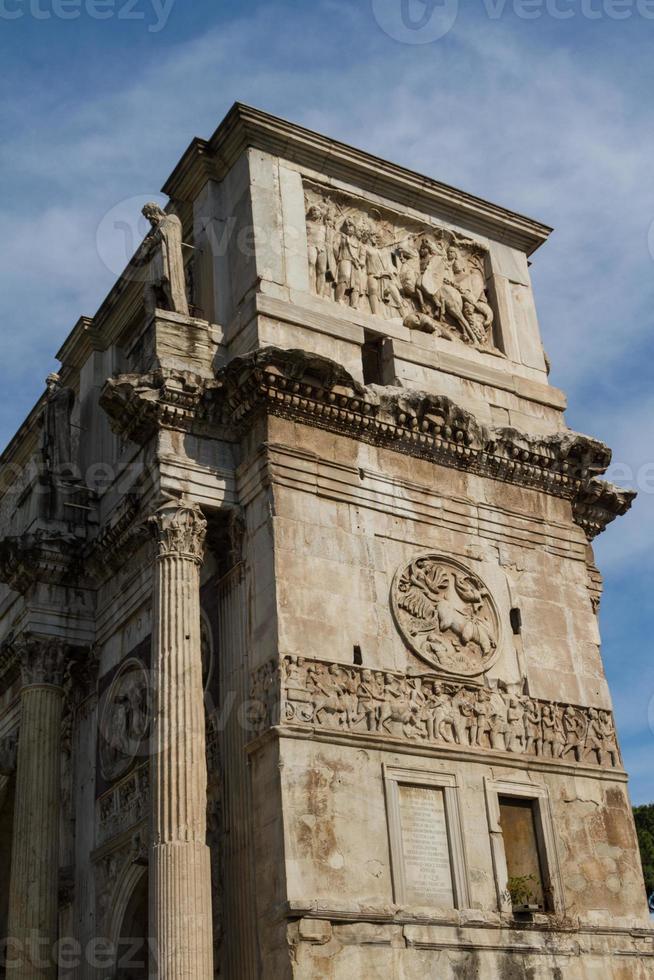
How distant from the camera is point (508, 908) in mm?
17047

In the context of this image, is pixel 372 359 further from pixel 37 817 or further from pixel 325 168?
pixel 37 817

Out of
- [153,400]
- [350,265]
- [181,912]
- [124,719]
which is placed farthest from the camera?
[350,265]

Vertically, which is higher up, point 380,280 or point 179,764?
point 380,280

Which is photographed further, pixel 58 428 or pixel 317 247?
pixel 58 428

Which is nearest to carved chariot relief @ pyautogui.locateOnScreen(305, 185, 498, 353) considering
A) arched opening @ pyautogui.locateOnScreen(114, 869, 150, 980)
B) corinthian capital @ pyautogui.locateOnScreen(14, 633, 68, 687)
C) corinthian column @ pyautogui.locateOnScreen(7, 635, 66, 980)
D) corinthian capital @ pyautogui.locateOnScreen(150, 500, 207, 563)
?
corinthian capital @ pyautogui.locateOnScreen(150, 500, 207, 563)

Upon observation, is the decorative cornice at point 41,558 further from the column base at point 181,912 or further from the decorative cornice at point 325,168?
the column base at point 181,912

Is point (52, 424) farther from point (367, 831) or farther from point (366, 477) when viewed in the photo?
point (367, 831)

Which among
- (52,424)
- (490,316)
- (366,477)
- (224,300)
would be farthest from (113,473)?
(490,316)

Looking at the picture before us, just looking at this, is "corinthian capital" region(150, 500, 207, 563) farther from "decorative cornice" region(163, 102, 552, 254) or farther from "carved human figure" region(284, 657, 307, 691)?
"decorative cornice" region(163, 102, 552, 254)

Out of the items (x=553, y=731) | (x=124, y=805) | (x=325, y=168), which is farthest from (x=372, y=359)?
(x=124, y=805)

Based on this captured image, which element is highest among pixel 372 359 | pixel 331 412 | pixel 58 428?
pixel 58 428

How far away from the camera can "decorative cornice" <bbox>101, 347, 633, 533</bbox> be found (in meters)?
18.2

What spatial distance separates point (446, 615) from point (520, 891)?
12.3ft

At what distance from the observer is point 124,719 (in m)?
19.8
